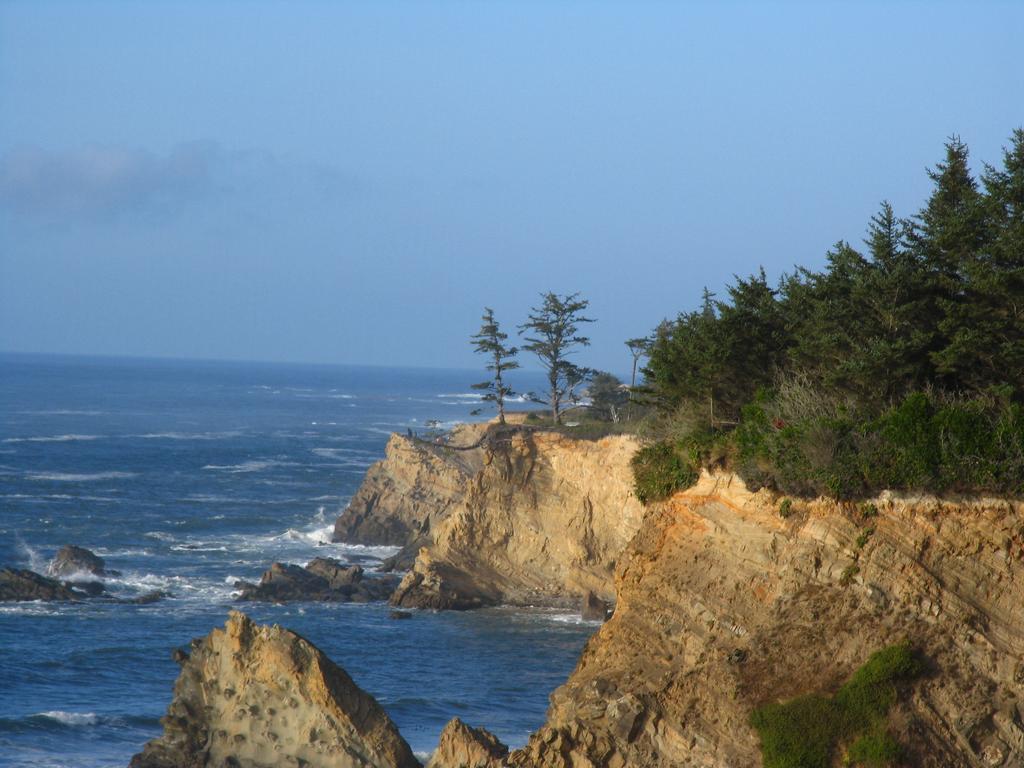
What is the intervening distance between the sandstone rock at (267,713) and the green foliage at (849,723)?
24.1ft

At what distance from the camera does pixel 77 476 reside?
88125 mm

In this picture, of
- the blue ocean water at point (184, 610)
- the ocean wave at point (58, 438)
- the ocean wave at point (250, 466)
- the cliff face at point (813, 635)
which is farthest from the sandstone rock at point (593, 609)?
the ocean wave at point (58, 438)

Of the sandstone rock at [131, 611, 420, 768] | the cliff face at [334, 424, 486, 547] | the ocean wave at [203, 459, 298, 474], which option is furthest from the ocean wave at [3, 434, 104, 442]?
the sandstone rock at [131, 611, 420, 768]

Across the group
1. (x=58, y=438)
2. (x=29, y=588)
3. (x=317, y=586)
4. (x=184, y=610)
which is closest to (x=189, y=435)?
(x=58, y=438)

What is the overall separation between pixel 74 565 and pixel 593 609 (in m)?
23.1

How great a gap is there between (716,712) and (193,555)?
4411 centimetres

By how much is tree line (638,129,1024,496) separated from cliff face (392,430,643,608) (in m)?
20.2

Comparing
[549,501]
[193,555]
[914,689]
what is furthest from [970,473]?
[193,555]

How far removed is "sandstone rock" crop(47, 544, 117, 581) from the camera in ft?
178

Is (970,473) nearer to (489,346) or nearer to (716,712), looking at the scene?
(716,712)

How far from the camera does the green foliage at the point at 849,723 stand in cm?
1931

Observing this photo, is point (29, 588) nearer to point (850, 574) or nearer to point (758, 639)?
point (758, 639)

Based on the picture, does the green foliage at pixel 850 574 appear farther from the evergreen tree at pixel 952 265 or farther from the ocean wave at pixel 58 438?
the ocean wave at pixel 58 438

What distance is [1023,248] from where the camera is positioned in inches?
895
